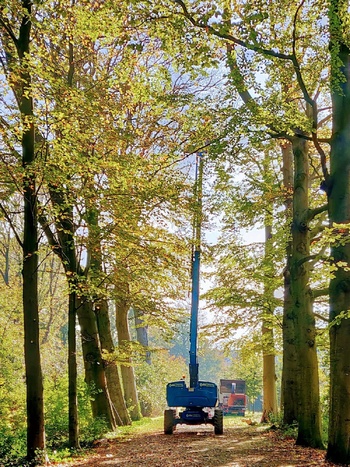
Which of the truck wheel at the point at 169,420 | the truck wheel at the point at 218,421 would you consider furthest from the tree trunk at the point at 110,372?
the truck wheel at the point at 218,421

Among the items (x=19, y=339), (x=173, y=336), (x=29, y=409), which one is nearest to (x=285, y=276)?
(x=173, y=336)

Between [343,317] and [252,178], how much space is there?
7247 millimetres

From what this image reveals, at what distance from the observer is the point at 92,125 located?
870 centimetres

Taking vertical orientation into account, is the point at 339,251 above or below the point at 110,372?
above

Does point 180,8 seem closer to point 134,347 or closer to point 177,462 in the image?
point 177,462

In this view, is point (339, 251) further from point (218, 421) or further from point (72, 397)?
point (218, 421)

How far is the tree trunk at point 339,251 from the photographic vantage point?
7035mm

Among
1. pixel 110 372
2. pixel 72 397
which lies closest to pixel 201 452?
pixel 72 397

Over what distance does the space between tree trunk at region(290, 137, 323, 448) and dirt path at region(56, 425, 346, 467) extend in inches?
22.5

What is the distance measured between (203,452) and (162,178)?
19.8ft

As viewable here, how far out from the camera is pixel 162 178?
10.5m

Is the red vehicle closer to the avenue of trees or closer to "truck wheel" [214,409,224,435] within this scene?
the avenue of trees

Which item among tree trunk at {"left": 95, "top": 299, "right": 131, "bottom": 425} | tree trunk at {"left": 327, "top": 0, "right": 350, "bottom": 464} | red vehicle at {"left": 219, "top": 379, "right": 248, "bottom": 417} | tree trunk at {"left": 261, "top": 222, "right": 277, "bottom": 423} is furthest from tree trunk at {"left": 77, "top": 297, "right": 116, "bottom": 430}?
red vehicle at {"left": 219, "top": 379, "right": 248, "bottom": 417}

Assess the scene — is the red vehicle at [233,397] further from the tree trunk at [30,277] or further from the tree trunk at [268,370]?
the tree trunk at [30,277]
